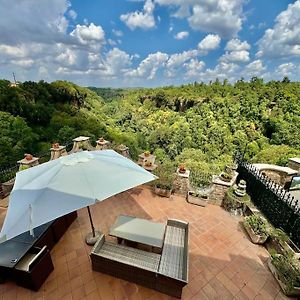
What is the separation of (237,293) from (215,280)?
362 mm

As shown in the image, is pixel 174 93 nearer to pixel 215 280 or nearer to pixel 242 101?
pixel 242 101

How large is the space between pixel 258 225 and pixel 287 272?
3.71ft

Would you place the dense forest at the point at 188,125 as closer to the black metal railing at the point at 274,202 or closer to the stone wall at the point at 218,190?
the black metal railing at the point at 274,202

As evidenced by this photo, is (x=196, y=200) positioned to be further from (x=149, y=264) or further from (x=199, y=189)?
(x=149, y=264)

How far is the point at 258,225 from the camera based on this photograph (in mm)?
4258

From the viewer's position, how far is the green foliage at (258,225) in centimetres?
414

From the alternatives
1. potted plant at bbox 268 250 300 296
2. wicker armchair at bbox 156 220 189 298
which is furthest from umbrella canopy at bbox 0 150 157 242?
potted plant at bbox 268 250 300 296

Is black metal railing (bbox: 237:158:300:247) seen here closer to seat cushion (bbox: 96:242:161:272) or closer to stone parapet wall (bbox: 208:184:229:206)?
stone parapet wall (bbox: 208:184:229:206)

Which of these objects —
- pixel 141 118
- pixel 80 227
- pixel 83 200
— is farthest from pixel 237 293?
pixel 141 118

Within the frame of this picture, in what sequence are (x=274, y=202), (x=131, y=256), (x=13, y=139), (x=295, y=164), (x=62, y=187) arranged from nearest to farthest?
(x=62, y=187), (x=131, y=256), (x=274, y=202), (x=295, y=164), (x=13, y=139)

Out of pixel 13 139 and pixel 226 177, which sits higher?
pixel 226 177

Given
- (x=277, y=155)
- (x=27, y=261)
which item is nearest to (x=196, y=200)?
(x=27, y=261)

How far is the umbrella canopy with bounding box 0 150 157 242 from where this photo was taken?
8.00ft

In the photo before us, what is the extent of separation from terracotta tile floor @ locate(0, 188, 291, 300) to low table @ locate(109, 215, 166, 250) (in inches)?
26.8
